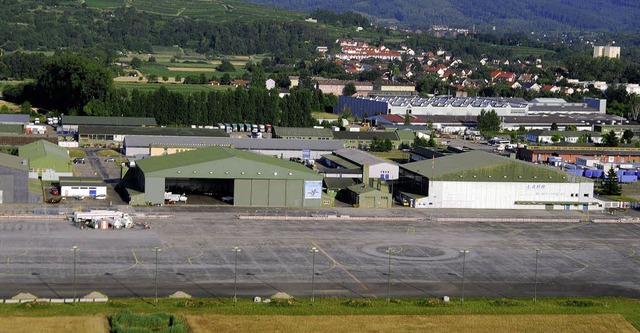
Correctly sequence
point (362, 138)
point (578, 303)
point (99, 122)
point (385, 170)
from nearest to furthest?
1. point (578, 303)
2. point (385, 170)
3. point (362, 138)
4. point (99, 122)

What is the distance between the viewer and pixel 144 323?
18.5m

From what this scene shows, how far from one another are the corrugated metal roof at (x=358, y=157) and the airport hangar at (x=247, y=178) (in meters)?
6.59

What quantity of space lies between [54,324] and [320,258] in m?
8.30

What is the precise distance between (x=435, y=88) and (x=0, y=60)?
1425 inches

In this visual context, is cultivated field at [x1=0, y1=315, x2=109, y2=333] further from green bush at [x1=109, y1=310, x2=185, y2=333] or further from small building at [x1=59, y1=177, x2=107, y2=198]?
small building at [x1=59, y1=177, x2=107, y2=198]

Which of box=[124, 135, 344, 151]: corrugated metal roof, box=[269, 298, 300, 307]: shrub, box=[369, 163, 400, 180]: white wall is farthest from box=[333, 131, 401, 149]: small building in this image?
box=[269, 298, 300, 307]: shrub

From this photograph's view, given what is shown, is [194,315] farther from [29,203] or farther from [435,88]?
[435,88]

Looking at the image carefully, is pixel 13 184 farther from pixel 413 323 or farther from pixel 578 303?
pixel 578 303

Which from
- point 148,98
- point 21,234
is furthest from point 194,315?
point 148,98

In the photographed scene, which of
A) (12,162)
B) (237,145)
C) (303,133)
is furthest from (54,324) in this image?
(303,133)

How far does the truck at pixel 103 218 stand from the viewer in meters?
27.8

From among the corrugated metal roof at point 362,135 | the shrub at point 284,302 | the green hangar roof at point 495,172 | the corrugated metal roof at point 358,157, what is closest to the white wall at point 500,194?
the green hangar roof at point 495,172

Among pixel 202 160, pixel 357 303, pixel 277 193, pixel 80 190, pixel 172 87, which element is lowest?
pixel 357 303

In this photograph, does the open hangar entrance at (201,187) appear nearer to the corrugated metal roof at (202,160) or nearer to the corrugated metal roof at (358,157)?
the corrugated metal roof at (202,160)
